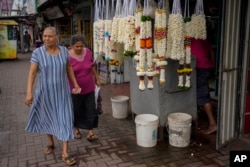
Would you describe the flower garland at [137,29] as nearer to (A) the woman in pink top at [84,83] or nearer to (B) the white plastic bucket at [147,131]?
(A) the woman in pink top at [84,83]

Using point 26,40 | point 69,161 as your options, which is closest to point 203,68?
point 69,161

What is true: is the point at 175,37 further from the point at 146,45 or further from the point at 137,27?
the point at 137,27

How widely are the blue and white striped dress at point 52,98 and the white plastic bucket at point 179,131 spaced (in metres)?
1.41

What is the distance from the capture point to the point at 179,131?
4.25 metres

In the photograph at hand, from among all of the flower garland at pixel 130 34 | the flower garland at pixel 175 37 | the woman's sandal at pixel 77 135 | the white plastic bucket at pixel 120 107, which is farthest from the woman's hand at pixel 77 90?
the white plastic bucket at pixel 120 107

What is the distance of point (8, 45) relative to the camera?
16.7m

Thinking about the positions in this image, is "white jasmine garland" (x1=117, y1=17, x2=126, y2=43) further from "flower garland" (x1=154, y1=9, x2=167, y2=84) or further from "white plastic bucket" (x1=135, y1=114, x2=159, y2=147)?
"white plastic bucket" (x1=135, y1=114, x2=159, y2=147)

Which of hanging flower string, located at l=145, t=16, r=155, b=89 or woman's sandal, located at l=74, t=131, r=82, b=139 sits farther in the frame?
woman's sandal, located at l=74, t=131, r=82, b=139

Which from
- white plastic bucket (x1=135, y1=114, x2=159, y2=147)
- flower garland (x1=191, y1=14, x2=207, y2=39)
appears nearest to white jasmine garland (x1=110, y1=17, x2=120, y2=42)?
flower garland (x1=191, y1=14, x2=207, y2=39)

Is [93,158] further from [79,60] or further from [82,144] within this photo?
[79,60]

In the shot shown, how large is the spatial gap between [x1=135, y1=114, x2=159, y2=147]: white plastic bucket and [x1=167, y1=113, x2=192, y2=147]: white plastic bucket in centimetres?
21

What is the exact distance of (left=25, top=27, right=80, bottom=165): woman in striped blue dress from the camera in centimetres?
373

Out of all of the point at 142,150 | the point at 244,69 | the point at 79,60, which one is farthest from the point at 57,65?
the point at 244,69

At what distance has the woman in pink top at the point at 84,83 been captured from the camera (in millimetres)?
4242
